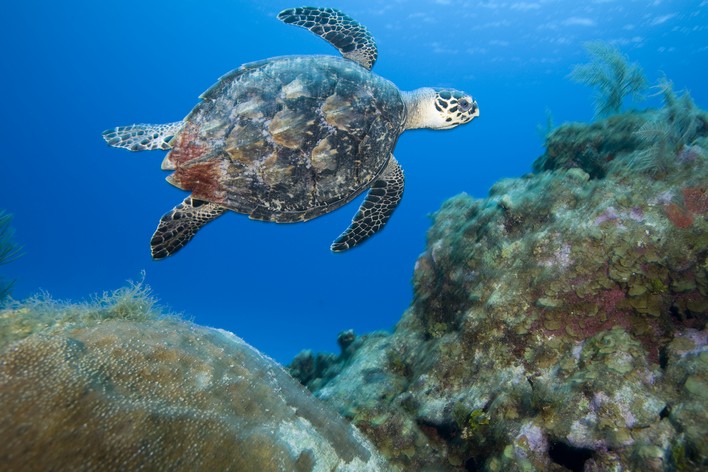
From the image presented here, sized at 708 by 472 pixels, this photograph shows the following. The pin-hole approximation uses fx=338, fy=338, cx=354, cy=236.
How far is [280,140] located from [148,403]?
3.08 metres

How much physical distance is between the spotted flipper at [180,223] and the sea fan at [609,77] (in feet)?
20.8

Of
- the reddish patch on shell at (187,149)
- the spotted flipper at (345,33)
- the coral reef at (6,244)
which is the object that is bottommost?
the reddish patch on shell at (187,149)

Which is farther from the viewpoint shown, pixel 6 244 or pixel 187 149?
pixel 6 244

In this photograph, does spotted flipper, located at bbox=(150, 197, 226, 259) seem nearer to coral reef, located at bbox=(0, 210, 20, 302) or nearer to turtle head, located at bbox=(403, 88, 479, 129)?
turtle head, located at bbox=(403, 88, 479, 129)

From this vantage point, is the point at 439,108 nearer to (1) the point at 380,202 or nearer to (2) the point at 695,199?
(1) the point at 380,202

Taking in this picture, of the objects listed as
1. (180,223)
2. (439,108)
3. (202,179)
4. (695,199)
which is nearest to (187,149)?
(202,179)

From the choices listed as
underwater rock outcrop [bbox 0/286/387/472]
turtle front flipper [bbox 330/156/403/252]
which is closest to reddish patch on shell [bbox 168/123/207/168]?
underwater rock outcrop [bbox 0/286/387/472]

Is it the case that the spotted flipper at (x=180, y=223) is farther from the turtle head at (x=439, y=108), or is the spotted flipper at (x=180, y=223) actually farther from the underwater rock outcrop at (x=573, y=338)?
the turtle head at (x=439, y=108)

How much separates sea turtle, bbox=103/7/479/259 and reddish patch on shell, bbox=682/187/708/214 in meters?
3.37

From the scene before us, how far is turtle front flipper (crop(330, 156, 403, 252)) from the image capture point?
18.0 feet

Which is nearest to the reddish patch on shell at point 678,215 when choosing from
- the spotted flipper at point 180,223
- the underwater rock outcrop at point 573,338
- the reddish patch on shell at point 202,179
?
the underwater rock outcrop at point 573,338

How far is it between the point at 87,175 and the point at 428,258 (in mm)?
101284

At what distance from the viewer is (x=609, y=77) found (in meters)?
5.66

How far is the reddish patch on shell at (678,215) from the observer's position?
2.96 m
